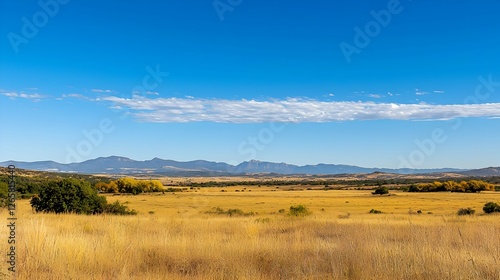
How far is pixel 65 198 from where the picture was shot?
894 inches

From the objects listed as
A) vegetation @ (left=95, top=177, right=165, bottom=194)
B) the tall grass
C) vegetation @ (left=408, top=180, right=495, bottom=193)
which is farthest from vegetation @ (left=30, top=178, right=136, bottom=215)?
vegetation @ (left=408, top=180, right=495, bottom=193)

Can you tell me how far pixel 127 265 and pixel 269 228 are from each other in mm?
6574

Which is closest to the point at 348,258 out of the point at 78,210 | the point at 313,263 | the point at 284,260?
the point at 313,263

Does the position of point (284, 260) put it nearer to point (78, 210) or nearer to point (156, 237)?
point (156, 237)

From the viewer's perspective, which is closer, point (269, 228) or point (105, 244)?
point (105, 244)

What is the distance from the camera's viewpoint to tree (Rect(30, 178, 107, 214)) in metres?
22.2

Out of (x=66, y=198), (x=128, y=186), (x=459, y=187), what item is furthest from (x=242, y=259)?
(x=459, y=187)

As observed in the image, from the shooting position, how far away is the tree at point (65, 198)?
876 inches

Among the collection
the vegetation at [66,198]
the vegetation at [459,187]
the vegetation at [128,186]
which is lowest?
the vegetation at [459,187]

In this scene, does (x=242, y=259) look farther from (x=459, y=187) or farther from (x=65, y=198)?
(x=459, y=187)

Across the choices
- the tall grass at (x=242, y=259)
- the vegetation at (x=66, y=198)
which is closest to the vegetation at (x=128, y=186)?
the vegetation at (x=66, y=198)

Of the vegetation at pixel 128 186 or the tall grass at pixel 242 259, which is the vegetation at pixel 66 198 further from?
the vegetation at pixel 128 186

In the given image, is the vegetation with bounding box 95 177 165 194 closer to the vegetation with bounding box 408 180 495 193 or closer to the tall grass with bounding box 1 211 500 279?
the vegetation with bounding box 408 180 495 193

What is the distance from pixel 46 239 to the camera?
682cm
